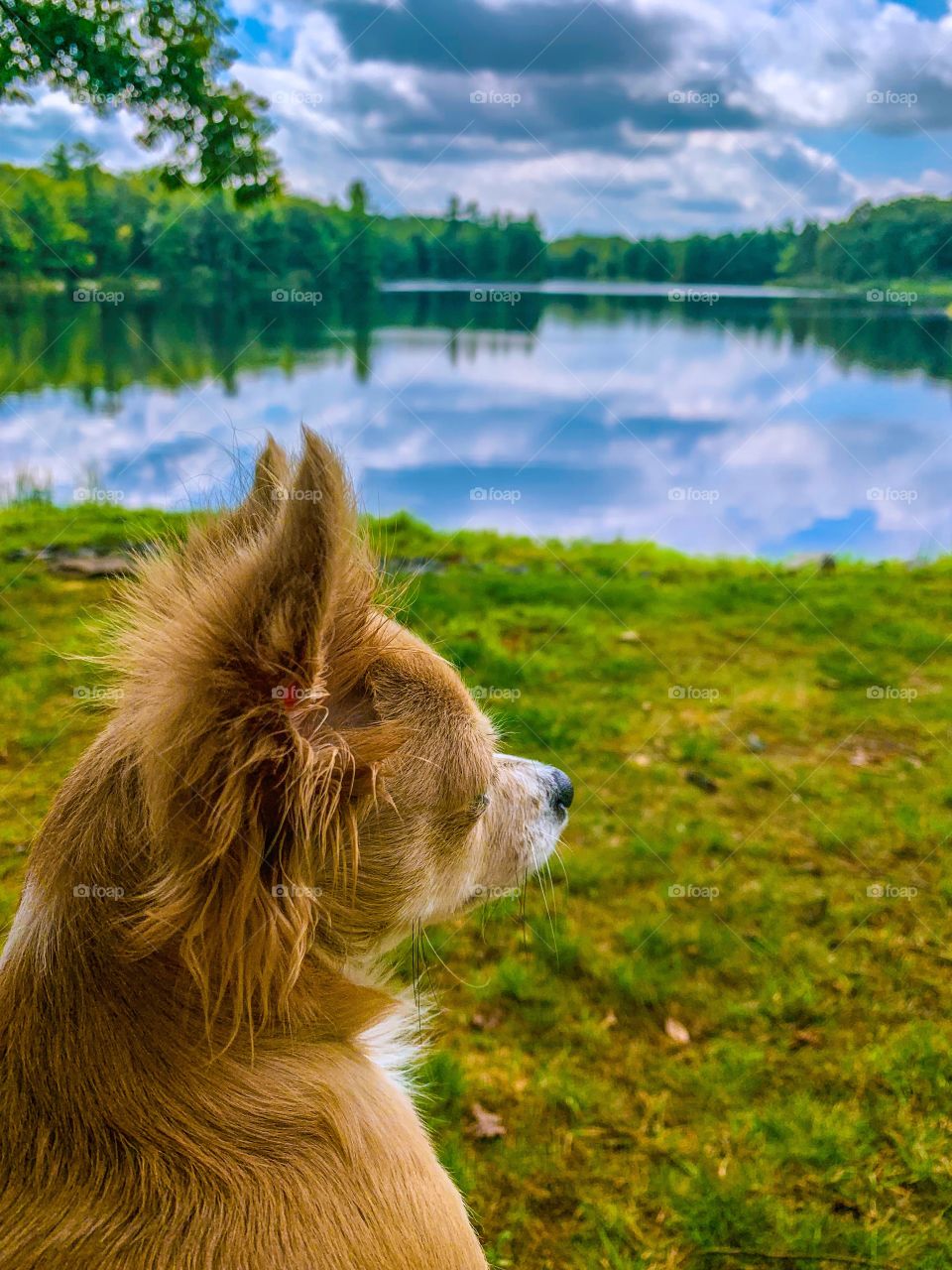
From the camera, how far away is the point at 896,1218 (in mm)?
3223

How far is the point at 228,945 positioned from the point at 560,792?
A: 139cm

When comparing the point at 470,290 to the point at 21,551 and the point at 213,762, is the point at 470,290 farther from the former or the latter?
the point at 213,762

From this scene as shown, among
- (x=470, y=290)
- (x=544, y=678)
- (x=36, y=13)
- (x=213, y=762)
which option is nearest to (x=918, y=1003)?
(x=544, y=678)

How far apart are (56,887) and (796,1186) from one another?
3033 millimetres

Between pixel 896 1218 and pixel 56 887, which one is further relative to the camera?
pixel 896 1218

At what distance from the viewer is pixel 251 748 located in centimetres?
173
